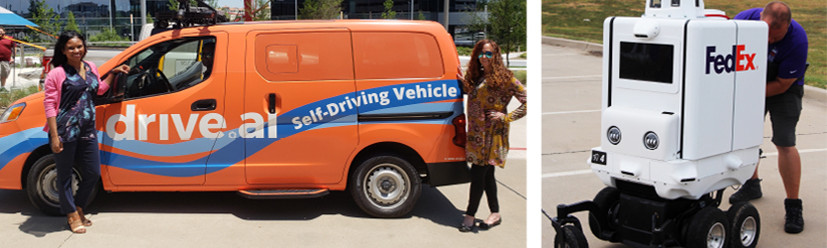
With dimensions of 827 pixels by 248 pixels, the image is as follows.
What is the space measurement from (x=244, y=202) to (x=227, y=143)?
2.68 ft

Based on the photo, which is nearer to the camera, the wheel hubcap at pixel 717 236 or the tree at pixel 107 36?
the wheel hubcap at pixel 717 236

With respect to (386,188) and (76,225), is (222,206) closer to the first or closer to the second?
(76,225)

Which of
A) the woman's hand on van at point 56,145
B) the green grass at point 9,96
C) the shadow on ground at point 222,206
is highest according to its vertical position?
the woman's hand on van at point 56,145

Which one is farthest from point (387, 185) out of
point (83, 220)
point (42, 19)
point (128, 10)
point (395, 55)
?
point (128, 10)

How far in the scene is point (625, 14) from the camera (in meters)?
16.7

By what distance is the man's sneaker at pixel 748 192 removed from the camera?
18.9ft

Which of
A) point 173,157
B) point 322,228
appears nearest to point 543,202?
point 322,228

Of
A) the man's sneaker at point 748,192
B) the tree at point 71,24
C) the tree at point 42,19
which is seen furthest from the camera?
the tree at point 71,24

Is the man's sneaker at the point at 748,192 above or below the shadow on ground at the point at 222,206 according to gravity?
above

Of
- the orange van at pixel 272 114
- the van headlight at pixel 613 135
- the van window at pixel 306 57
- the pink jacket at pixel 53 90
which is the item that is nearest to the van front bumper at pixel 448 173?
the orange van at pixel 272 114

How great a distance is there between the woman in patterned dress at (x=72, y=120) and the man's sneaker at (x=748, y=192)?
15.4 ft

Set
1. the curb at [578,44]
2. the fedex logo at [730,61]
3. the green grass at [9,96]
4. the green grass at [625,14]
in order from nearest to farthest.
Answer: the fedex logo at [730,61] < the green grass at [9,96] < the green grass at [625,14] < the curb at [578,44]

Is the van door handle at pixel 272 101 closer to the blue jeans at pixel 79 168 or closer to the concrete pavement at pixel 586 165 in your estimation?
the blue jeans at pixel 79 168

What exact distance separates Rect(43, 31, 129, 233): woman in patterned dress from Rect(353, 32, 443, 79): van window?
193 cm
